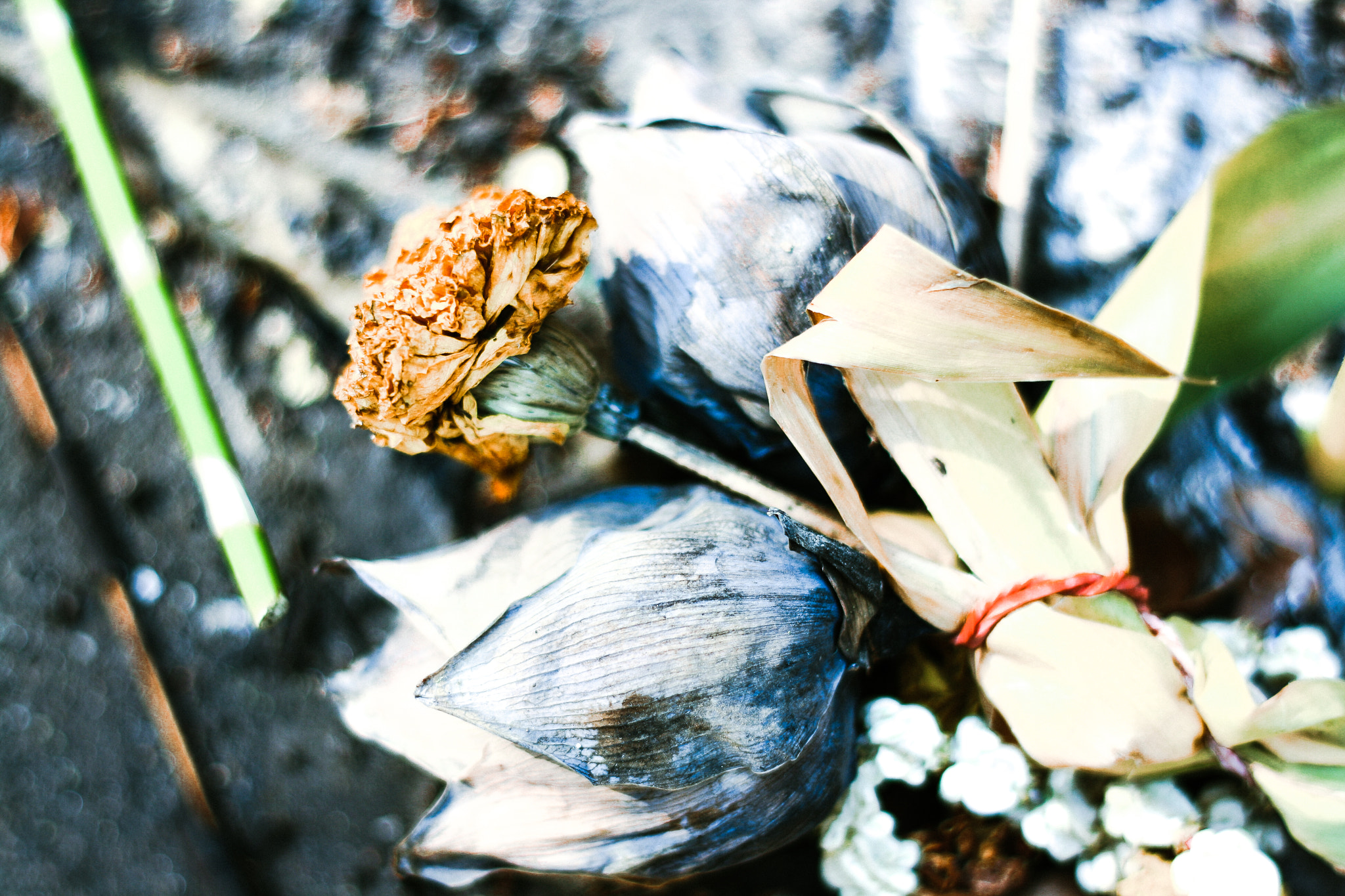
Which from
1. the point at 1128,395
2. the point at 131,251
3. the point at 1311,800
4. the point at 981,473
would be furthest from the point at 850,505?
the point at 131,251

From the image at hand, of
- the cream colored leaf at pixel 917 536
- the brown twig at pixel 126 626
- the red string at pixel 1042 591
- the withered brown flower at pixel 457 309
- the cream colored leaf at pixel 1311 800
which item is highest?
the withered brown flower at pixel 457 309

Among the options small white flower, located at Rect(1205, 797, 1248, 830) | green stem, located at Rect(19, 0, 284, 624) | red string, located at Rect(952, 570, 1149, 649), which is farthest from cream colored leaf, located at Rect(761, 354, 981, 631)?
green stem, located at Rect(19, 0, 284, 624)

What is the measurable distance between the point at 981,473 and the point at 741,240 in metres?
0.22

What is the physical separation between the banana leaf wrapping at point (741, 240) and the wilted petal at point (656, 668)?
13 centimetres

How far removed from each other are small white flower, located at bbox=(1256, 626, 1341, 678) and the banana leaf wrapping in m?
0.32

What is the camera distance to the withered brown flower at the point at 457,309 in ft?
1.43

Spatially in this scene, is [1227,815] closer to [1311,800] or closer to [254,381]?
[1311,800]

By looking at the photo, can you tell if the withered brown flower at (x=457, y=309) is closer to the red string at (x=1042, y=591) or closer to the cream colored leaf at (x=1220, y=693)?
the red string at (x=1042, y=591)

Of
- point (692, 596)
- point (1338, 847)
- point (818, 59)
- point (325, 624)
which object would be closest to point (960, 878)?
point (1338, 847)

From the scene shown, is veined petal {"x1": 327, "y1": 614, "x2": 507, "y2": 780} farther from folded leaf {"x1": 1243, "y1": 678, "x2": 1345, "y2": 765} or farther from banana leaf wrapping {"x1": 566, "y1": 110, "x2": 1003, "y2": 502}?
folded leaf {"x1": 1243, "y1": 678, "x2": 1345, "y2": 765}

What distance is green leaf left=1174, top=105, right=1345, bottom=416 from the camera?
1.54ft

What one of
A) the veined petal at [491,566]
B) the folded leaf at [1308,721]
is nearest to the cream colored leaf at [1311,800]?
the folded leaf at [1308,721]

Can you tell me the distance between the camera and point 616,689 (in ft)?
1.38

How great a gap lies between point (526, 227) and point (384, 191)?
0.44 metres
